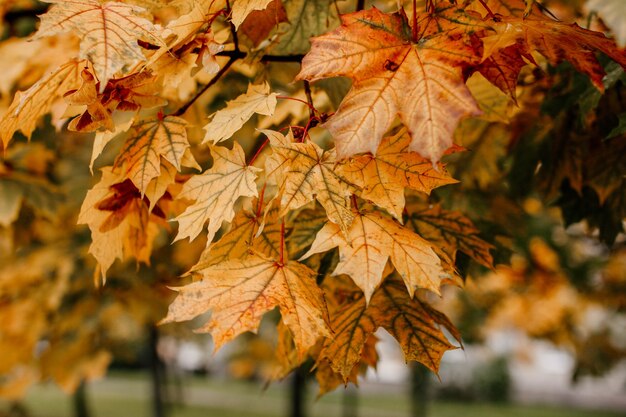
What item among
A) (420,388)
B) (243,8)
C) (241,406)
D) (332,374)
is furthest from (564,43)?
(241,406)

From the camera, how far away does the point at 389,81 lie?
1.27 m

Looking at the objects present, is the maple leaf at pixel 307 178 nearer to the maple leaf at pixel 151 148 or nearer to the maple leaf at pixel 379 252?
the maple leaf at pixel 379 252

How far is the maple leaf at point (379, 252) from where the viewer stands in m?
1.26

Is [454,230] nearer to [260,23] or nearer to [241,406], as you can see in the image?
[260,23]

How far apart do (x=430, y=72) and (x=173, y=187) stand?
34.9 inches

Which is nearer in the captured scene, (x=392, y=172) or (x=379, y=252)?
(x=379, y=252)

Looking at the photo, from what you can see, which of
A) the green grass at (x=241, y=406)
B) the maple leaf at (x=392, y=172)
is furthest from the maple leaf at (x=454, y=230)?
the green grass at (x=241, y=406)

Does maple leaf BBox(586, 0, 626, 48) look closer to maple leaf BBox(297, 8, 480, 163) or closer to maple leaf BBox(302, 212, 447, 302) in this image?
maple leaf BBox(297, 8, 480, 163)

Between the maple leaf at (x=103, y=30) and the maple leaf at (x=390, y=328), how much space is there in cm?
81

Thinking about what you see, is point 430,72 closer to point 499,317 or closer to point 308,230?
point 308,230

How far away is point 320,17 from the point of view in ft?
6.55

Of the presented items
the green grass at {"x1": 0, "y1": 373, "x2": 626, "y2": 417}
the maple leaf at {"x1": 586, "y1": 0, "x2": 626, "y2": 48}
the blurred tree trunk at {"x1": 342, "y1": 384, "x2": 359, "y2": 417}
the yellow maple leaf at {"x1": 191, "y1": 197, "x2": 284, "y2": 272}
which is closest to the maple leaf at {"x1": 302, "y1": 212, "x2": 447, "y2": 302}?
the yellow maple leaf at {"x1": 191, "y1": 197, "x2": 284, "y2": 272}

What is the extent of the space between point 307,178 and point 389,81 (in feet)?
0.92

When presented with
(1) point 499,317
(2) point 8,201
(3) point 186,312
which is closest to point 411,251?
(3) point 186,312
